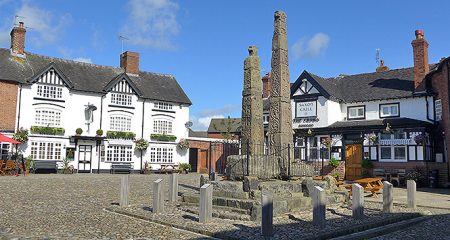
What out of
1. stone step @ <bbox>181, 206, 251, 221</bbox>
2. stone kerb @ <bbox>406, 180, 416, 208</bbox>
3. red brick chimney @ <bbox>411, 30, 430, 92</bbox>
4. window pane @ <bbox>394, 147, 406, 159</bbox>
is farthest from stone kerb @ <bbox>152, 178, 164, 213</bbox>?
red brick chimney @ <bbox>411, 30, 430, 92</bbox>

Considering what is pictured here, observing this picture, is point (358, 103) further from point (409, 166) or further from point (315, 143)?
point (409, 166)

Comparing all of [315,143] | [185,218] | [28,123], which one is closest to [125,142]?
[28,123]

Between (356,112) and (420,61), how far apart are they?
5.64m

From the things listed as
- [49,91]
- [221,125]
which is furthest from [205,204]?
[221,125]

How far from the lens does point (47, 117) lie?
98.2 ft

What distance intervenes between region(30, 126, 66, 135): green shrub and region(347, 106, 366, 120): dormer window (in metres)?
21.9

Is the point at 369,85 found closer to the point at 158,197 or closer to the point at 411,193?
the point at 411,193

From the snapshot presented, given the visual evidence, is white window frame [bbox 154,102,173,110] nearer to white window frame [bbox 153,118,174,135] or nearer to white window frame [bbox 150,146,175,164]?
white window frame [bbox 153,118,174,135]

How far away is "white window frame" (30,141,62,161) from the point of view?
29125 mm

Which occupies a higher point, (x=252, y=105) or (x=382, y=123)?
(x=382, y=123)

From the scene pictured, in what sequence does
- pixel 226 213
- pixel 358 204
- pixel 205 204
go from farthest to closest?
pixel 358 204 < pixel 226 213 < pixel 205 204

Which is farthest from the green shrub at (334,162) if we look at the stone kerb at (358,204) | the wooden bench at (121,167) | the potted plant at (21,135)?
the potted plant at (21,135)

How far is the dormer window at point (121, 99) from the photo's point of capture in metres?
33.2

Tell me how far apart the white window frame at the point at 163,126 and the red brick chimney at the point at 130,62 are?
5.52m
